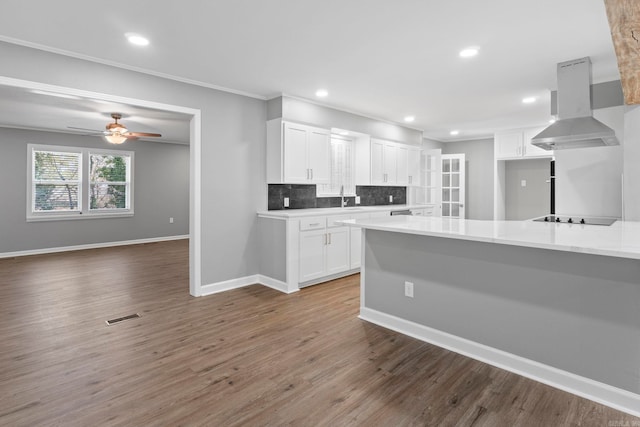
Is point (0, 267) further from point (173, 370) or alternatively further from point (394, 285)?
point (394, 285)

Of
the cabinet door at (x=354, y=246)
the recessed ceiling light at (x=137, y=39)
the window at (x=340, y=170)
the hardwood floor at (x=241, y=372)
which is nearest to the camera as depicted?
the hardwood floor at (x=241, y=372)

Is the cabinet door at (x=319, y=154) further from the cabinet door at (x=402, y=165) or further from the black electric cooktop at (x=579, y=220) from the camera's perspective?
the black electric cooktop at (x=579, y=220)

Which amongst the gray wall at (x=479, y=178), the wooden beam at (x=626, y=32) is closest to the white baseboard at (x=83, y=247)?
the gray wall at (x=479, y=178)

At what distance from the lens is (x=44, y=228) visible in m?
6.84

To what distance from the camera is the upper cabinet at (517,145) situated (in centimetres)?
631

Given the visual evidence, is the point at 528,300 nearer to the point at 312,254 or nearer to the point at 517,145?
the point at 312,254

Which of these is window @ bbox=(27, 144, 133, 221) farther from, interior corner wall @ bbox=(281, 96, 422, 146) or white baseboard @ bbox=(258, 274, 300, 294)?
interior corner wall @ bbox=(281, 96, 422, 146)

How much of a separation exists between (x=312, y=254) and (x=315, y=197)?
1.20 m

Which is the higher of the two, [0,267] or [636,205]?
[636,205]

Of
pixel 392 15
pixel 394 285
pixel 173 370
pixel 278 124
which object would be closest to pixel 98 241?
pixel 278 124

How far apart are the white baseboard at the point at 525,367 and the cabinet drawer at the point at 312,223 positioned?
1.58 meters

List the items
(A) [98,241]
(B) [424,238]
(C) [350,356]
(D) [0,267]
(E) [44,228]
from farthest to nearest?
(A) [98,241]
(E) [44,228]
(D) [0,267]
(B) [424,238]
(C) [350,356]

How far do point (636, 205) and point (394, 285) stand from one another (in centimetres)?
240

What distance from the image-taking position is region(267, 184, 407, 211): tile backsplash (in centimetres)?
487
